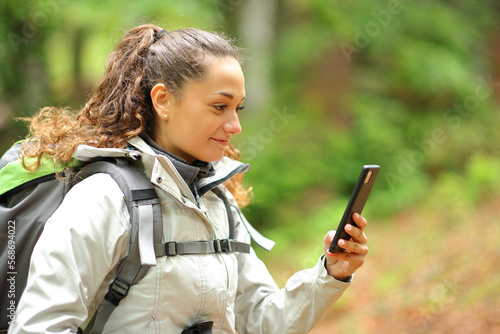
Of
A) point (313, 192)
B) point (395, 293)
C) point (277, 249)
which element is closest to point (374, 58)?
point (313, 192)

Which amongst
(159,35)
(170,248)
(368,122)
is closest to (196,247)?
(170,248)

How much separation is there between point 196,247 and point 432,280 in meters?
4.78

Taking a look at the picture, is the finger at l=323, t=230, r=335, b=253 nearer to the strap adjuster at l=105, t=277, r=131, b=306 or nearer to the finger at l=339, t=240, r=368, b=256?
the finger at l=339, t=240, r=368, b=256

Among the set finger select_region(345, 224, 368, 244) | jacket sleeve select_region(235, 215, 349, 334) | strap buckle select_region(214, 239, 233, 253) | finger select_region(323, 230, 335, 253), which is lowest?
jacket sleeve select_region(235, 215, 349, 334)

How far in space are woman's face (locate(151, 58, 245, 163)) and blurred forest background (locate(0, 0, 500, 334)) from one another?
391 centimetres

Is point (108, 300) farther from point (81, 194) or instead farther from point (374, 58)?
point (374, 58)

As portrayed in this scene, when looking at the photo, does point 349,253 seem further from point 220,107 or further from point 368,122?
point 368,122

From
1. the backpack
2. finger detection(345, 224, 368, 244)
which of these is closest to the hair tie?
the backpack

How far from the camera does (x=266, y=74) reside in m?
11.9

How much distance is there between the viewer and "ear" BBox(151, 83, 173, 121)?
2.17 m

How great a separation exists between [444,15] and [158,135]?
1182cm

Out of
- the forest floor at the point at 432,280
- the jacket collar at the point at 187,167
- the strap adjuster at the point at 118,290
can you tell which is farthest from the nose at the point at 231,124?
the forest floor at the point at 432,280

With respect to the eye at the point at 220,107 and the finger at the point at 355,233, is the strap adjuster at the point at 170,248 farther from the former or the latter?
the finger at the point at 355,233

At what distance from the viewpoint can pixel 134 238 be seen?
189cm
